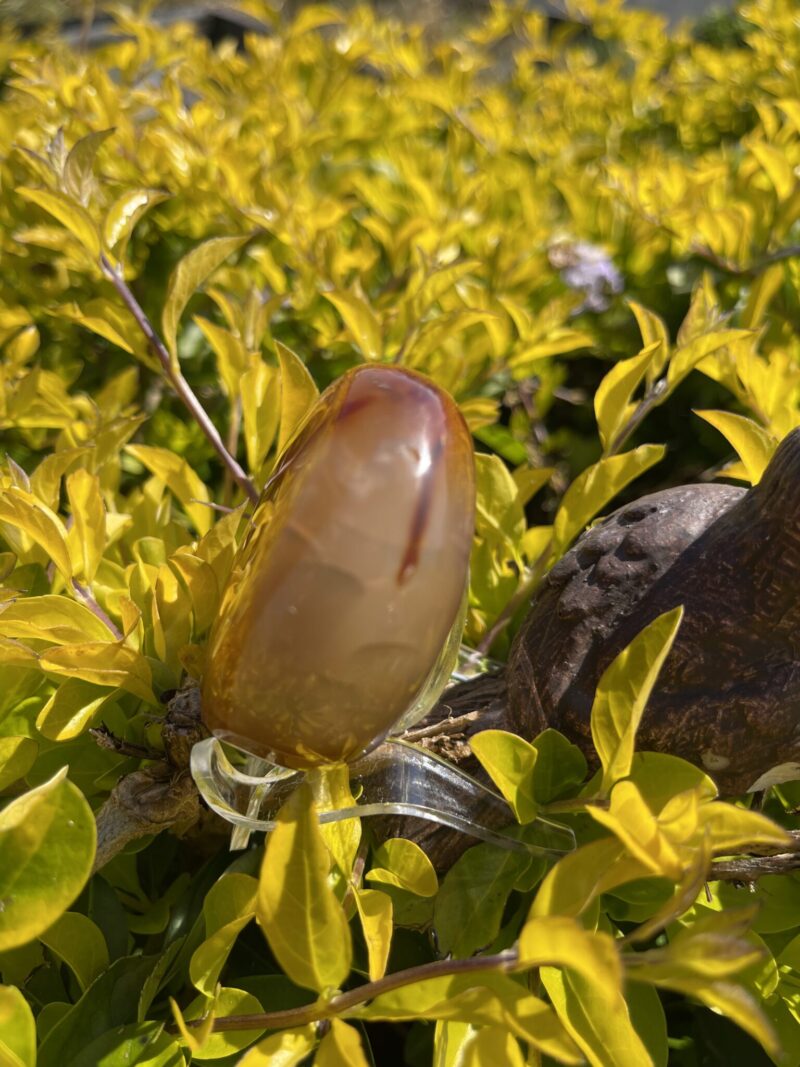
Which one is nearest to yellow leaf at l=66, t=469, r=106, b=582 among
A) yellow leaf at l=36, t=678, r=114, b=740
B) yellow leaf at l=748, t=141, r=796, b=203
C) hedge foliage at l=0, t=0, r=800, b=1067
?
hedge foliage at l=0, t=0, r=800, b=1067

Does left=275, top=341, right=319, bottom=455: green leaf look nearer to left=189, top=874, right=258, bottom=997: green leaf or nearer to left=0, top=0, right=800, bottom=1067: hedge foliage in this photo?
left=0, top=0, right=800, bottom=1067: hedge foliage

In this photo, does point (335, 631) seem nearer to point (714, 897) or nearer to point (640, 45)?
point (714, 897)

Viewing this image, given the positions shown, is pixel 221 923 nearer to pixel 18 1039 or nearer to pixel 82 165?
pixel 18 1039

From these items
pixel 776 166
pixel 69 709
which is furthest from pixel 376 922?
pixel 776 166

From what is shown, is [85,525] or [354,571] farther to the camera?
[85,525]

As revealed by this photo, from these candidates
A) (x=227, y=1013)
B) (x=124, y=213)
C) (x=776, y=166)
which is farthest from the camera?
A: (x=776, y=166)

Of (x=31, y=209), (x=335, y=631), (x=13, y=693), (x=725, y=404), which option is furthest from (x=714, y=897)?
(x=31, y=209)
